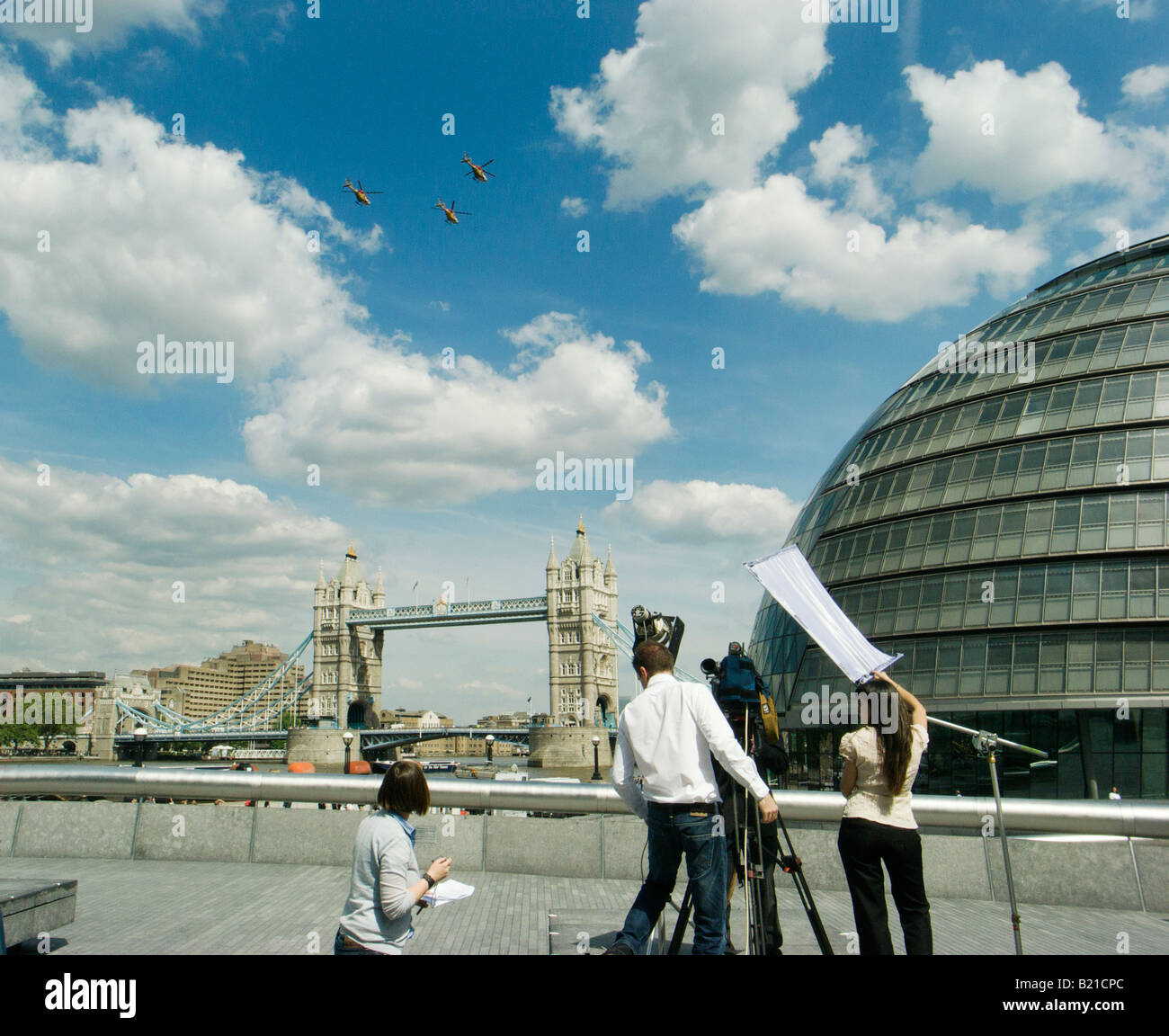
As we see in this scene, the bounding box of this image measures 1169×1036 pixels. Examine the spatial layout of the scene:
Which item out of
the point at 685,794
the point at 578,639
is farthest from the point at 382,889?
the point at 578,639

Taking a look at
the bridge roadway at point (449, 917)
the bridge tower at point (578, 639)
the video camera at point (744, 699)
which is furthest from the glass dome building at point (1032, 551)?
the bridge tower at point (578, 639)

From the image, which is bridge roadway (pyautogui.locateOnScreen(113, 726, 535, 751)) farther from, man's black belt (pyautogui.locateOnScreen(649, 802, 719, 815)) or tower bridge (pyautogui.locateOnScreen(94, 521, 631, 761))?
man's black belt (pyautogui.locateOnScreen(649, 802, 719, 815))

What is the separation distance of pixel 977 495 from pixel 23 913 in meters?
24.8

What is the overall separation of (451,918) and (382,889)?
4.12 m

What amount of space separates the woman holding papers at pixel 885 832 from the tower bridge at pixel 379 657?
104 metres

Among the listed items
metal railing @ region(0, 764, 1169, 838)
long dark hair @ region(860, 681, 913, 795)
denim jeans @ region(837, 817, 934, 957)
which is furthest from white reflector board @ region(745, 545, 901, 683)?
metal railing @ region(0, 764, 1169, 838)

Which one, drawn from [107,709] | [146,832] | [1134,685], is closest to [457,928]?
[146,832]

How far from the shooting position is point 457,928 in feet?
24.6

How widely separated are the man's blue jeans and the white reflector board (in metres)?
1.47

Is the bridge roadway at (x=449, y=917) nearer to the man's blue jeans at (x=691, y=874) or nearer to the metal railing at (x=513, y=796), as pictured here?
the man's blue jeans at (x=691, y=874)

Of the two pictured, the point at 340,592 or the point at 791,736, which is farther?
the point at 340,592

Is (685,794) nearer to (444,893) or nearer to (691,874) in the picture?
(691,874)

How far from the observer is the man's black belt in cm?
512
